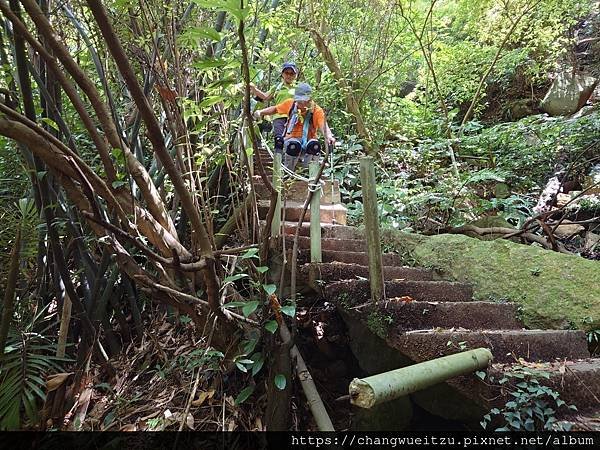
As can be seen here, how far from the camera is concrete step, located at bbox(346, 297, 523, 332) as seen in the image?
2383 millimetres

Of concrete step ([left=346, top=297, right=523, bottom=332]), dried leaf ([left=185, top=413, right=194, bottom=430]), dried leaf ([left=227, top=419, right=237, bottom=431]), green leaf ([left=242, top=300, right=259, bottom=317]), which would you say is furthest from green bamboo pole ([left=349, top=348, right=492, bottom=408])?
dried leaf ([left=185, top=413, right=194, bottom=430])

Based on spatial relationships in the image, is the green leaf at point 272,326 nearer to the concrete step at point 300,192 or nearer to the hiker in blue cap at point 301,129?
the concrete step at point 300,192

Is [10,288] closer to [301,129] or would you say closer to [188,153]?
[188,153]

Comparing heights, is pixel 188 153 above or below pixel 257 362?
above

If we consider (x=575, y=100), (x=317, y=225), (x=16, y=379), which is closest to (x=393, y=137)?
(x=575, y=100)

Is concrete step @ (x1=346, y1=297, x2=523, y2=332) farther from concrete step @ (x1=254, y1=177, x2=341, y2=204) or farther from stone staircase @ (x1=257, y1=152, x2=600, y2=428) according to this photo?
concrete step @ (x1=254, y1=177, x2=341, y2=204)

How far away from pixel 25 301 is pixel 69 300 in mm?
510

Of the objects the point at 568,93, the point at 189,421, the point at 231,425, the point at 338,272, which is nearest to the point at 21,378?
the point at 189,421

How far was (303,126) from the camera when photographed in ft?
13.4

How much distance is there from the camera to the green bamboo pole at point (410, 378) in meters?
1.48

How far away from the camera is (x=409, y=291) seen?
2828 millimetres

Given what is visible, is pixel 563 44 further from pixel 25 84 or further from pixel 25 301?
pixel 25 301

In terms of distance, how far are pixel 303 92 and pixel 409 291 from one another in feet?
6.58

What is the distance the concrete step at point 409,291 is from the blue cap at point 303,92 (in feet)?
6.00
